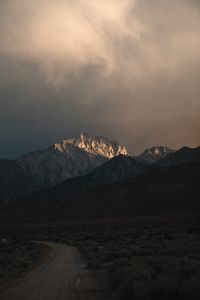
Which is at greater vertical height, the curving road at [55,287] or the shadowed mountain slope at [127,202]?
the shadowed mountain slope at [127,202]

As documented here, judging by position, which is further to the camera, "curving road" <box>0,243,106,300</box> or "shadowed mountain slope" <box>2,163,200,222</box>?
"shadowed mountain slope" <box>2,163,200,222</box>

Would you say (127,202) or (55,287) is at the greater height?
(127,202)

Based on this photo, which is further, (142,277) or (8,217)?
(8,217)

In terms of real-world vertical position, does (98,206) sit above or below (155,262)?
above

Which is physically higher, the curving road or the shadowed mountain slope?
the shadowed mountain slope

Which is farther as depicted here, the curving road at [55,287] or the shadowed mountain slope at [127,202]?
the shadowed mountain slope at [127,202]

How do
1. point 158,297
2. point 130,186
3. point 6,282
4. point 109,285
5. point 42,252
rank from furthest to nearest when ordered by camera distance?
point 130,186 → point 42,252 → point 6,282 → point 109,285 → point 158,297

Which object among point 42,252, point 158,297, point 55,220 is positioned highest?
point 55,220

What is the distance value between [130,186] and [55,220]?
37.4 m

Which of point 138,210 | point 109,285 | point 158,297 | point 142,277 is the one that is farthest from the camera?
point 138,210

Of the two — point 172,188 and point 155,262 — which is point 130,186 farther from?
point 155,262

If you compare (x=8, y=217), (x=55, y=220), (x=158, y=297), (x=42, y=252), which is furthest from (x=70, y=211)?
(x=158, y=297)

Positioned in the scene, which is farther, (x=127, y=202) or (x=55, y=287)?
(x=127, y=202)

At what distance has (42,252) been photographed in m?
47.2
